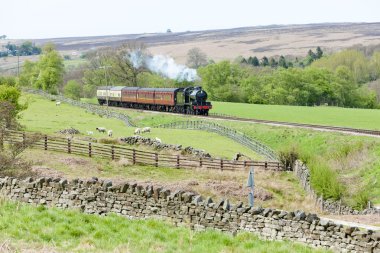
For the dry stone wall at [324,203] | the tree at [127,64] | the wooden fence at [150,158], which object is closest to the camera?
the dry stone wall at [324,203]

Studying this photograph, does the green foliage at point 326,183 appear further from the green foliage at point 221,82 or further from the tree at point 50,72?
the green foliage at point 221,82

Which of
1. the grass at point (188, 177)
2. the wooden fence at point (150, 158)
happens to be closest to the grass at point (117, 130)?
the wooden fence at point (150, 158)

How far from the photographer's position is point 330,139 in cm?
5331

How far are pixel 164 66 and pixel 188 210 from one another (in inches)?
4374

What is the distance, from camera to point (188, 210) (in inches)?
651

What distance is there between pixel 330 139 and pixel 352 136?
169 cm

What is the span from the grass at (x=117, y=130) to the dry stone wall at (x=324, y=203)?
31.4ft

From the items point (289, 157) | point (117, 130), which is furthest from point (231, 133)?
point (289, 157)

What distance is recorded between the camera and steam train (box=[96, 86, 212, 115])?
81.1 metres

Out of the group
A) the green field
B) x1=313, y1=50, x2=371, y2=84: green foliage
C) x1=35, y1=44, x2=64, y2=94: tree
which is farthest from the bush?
x1=313, y1=50, x2=371, y2=84: green foliage

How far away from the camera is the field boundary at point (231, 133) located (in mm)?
47959

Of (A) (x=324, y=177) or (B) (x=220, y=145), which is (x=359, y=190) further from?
(B) (x=220, y=145)

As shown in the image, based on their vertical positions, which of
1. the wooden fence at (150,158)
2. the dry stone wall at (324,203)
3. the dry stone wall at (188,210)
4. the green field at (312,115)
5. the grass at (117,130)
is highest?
the dry stone wall at (188,210)

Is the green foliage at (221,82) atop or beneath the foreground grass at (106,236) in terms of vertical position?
beneath
